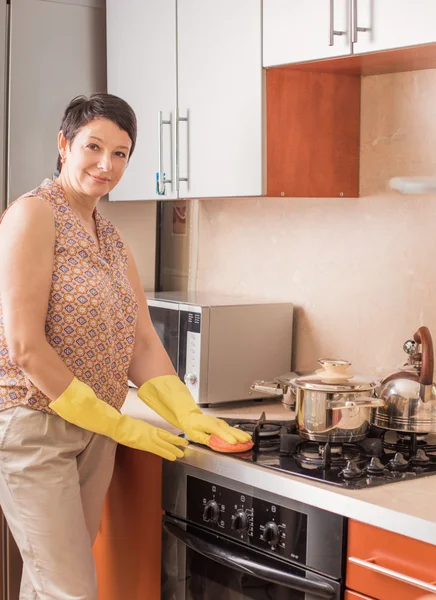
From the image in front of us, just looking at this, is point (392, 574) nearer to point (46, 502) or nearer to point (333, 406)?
point (333, 406)

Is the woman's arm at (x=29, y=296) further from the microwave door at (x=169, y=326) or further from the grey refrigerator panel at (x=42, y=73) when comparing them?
the grey refrigerator panel at (x=42, y=73)

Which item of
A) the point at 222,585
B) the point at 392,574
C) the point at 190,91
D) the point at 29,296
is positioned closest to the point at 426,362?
the point at 392,574

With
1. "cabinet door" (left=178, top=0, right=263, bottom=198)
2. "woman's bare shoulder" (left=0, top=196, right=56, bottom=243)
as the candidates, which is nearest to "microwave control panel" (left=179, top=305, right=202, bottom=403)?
"cabinet door" (left=178, top=0, right=263, bottom=198)

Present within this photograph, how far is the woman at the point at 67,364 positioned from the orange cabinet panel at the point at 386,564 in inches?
16.9

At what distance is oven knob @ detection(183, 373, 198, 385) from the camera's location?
8.20 ft

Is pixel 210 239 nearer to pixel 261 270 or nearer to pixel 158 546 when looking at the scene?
pixel 261 270

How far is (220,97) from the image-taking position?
7.80 feet

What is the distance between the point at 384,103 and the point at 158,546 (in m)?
1.25

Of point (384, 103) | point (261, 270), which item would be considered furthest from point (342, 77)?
point (261, 270)

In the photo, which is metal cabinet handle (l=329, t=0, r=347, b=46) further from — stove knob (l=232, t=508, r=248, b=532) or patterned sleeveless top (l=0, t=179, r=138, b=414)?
stove knob (l=232, t=508, r=248, b=532)

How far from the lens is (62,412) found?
190 centimetres

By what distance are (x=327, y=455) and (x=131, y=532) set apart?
0.62 m

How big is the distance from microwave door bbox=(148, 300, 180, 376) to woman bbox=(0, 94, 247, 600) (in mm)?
457

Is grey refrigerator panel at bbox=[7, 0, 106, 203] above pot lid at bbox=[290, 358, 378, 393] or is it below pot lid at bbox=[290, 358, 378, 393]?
above
